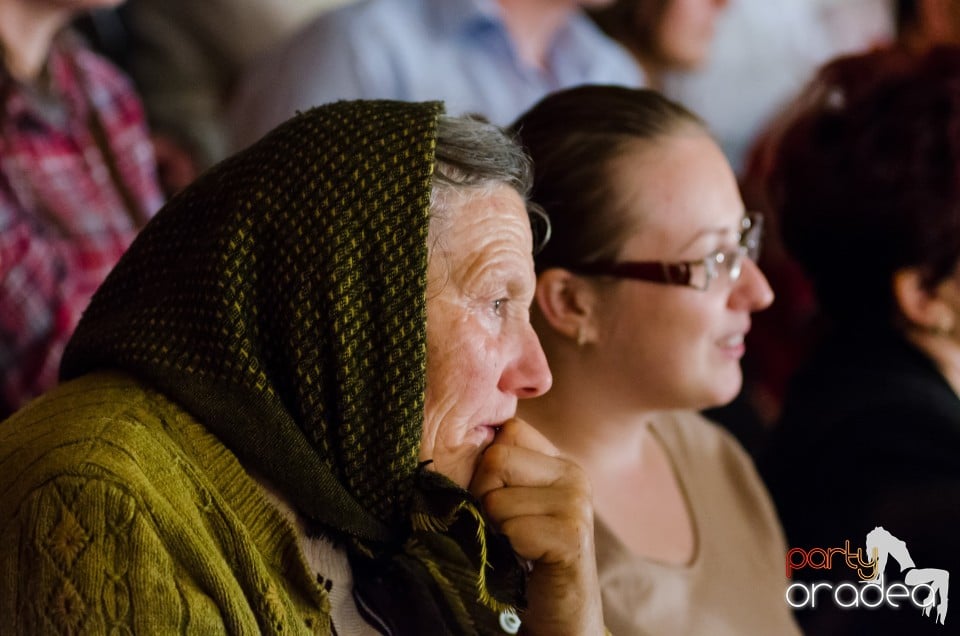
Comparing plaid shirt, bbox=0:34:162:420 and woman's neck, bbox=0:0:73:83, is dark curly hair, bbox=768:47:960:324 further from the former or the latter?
woman's neck, bbox=0:0:73:83

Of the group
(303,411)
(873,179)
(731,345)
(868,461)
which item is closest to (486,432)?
(303,411)

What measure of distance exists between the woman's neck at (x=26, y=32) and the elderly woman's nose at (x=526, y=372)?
121 cm

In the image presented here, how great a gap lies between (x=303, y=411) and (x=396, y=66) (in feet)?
4.49

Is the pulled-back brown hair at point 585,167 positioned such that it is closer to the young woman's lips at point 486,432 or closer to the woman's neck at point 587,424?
the woman's neck at point 587,424

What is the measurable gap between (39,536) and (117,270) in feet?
1.03

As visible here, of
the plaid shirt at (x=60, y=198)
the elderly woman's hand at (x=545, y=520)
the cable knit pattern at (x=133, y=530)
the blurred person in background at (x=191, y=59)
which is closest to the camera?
the cable knit pattern at (x=133, y=530)

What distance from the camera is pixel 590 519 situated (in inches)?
43.5

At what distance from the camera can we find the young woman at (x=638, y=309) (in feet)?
4.30

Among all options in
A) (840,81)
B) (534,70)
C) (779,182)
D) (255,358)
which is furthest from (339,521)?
(534,70)

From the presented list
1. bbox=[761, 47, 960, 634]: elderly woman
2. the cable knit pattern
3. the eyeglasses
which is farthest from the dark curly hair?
the cable knit pattern

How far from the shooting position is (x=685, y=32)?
277cm

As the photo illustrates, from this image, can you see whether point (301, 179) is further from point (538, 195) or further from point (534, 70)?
point (534, 70)

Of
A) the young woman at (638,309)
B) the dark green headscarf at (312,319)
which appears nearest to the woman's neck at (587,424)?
the young woman at (638,309)

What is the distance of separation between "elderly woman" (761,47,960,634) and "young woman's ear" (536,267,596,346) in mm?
495
